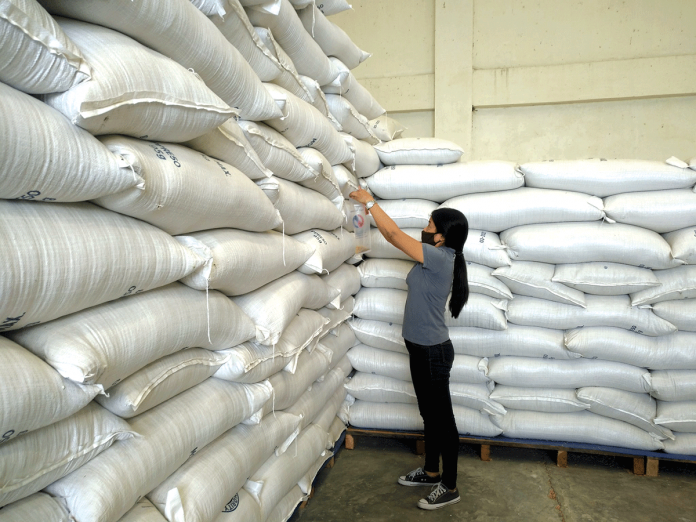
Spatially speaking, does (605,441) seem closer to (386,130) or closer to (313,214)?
(313,214)

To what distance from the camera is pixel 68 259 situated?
0.91 metres

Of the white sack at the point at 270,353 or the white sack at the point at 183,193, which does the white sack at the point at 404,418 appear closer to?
the white sack at the point at 270,353

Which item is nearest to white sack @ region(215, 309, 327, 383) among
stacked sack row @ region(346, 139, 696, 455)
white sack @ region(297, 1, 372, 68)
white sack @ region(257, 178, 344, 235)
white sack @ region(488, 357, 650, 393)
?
white sack @ region(257, 178, 344, 235)

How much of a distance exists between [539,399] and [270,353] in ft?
6.05

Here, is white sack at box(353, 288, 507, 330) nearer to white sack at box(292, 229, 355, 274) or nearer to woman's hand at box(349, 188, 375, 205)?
white sack at box(292, 229, 355, 274)

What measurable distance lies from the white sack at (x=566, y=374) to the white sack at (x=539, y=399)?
4cm

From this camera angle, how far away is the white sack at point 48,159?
2.60ft

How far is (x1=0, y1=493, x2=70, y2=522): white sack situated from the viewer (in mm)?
854

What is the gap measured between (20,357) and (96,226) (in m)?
0.30

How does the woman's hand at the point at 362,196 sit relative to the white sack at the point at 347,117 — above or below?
below

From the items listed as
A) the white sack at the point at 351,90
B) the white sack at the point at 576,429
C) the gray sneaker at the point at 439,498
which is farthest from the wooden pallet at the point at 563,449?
the white sack at the point at 351,90

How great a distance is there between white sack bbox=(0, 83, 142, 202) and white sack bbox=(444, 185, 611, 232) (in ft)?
7.07

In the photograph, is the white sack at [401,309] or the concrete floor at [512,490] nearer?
the concrete floor at [512,490]

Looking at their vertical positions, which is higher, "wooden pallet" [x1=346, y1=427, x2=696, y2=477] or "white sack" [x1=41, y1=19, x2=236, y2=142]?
"white sack" [x1=41, y1=19, x2=236, y2=142]
